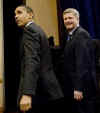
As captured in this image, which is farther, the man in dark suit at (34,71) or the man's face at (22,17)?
the man's face at (22,17)

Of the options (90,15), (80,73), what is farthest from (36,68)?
(90,15)

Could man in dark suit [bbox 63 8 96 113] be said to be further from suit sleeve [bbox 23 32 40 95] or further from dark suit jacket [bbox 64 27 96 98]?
suit sleeve [bbox 23 32 40 95]

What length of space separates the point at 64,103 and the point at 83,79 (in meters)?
0.33

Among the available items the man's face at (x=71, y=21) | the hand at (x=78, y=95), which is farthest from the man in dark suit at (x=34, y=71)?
the man's face at (x=71, y=21)

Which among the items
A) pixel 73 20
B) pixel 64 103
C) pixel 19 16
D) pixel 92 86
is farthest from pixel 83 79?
pixel 19 16

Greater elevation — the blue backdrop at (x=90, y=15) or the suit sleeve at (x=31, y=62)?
the blue backdrop at (x=90, y=15)

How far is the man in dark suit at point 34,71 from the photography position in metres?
1.39

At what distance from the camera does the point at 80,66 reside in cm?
156

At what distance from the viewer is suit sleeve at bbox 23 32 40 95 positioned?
1387mm

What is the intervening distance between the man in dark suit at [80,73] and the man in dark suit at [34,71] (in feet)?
0.44

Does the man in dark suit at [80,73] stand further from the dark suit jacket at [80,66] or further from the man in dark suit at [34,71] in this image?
the man in dark suit at [34,71]

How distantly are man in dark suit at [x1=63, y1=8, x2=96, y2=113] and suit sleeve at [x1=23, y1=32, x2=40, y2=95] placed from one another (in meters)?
0.29

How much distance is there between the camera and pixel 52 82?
1518 mm

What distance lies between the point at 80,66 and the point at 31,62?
0.36 meters
